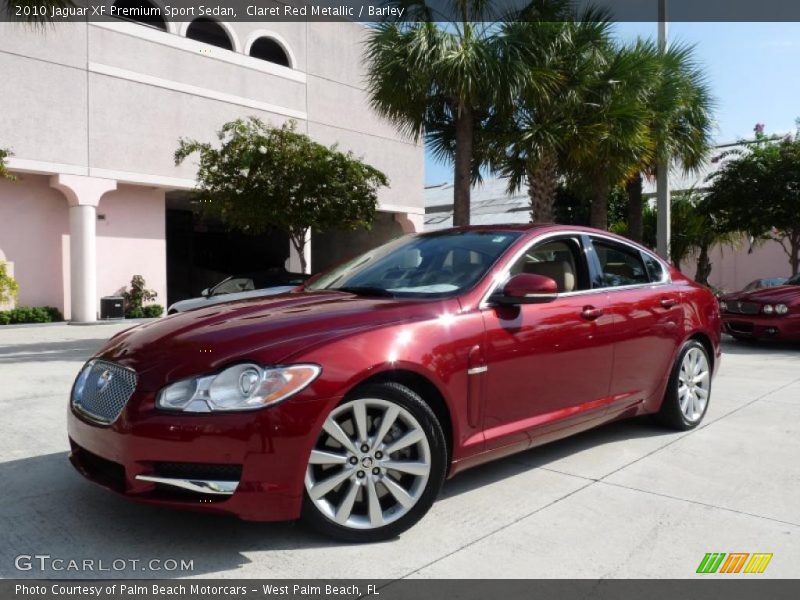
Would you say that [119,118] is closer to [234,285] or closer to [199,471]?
[234,285]

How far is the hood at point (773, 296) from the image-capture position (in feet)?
33.5

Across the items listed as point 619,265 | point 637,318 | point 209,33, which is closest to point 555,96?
point 619,265

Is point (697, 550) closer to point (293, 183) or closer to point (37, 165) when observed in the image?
point (293, 183)

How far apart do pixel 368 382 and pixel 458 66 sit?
8671 mm

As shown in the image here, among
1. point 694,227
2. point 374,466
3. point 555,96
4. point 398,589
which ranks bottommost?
point 398,589

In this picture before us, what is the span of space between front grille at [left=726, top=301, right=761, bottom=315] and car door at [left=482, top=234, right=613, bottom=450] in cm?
718

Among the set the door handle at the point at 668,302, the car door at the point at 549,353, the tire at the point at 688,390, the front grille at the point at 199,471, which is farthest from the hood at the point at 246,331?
the tire at the point at 688,390

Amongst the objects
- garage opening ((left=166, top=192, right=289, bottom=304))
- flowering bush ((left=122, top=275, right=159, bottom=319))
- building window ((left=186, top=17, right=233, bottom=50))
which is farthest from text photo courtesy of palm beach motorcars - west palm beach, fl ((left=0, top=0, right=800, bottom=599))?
garage opening ((left=166, top=192, right=289, bottom=304))

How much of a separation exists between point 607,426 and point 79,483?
145 inches

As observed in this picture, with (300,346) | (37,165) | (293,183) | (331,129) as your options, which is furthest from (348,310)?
(331,129)

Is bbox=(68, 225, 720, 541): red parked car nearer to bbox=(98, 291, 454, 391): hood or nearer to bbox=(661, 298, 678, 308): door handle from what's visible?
bbox=(98, 291, 454, 391): hood

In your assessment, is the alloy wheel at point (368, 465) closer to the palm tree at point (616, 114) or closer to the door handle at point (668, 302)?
the door handle at point (668, 302)

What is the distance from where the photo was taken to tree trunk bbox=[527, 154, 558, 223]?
12781mm

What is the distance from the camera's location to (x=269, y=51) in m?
23.2
